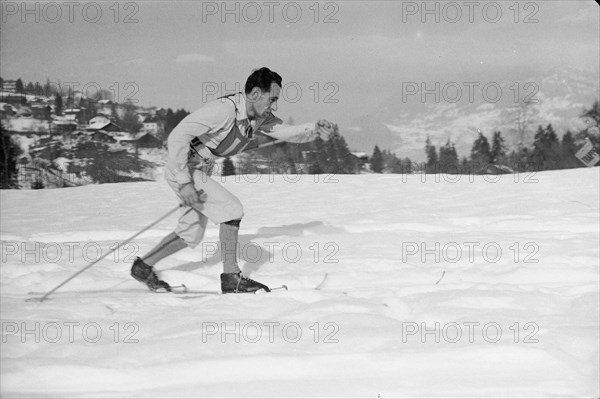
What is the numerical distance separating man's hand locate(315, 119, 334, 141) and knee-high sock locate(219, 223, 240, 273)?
1.01 m

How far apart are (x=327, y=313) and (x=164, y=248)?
1.64 m

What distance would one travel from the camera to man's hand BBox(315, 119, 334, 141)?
18.1ft

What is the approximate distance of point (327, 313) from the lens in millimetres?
4340

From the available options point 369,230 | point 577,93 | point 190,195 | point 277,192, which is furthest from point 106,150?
point 577,93

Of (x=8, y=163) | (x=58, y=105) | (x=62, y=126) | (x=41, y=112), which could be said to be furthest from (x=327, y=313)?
(x=58, y=105)

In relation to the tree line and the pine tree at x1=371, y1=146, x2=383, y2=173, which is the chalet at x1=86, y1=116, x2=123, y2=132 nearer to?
the pine tree at x1=371, y1=146, x2=383, y2=173

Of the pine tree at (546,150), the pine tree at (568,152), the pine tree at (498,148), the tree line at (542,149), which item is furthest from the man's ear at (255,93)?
the pine tree at (568,152)

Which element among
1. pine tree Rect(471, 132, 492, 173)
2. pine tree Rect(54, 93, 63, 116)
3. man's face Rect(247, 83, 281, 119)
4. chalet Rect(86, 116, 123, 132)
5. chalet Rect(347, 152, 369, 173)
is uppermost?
pine tree Rect(54, 93, 63, 116)

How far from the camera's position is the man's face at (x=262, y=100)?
16.6 feet

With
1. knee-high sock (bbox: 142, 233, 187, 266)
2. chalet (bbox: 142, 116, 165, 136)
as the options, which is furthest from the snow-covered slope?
chalet (bbox: 142, 116, 165, 136)

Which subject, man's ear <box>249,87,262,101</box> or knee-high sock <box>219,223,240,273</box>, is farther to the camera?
knee-high sock <box>219,223,240,273</box>

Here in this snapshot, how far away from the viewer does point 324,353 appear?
140 inches

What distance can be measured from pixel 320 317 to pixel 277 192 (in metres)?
9.05

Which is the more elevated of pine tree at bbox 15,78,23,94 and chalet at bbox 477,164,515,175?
pine tree at bbox 15,78,23,94
